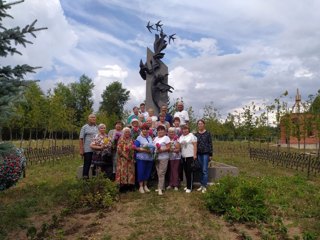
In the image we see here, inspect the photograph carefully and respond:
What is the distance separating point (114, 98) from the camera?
186 ft

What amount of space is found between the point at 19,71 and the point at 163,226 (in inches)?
123

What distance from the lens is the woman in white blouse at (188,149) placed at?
767cm

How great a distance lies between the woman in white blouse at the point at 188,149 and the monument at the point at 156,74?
3846 millimetres

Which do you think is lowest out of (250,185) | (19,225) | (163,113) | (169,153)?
(19,225)

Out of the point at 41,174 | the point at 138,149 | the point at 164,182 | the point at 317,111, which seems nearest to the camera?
the point at 138,149

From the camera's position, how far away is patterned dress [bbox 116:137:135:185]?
7391 millimetres

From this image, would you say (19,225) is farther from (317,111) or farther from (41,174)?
(317,111)

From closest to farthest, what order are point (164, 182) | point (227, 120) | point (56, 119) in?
point (164, 182) → point (56, 119) → point (227, 120)

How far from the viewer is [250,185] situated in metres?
6.20

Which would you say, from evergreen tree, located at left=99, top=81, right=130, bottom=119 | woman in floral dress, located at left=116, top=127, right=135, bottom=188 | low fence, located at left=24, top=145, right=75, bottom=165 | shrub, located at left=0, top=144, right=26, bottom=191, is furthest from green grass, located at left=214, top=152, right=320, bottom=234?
evergreen tree, located at left=99, top=81, right=130, bottom=119

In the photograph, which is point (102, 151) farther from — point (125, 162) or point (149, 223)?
point (149, 223)

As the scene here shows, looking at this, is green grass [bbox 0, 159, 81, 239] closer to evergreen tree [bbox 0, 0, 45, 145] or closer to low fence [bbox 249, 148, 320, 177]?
evergreen tree [bbox 0, 0, 45, 145]

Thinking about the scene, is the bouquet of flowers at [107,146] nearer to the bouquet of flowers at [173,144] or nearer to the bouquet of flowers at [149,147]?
the bouquet of flowers at [149,147]

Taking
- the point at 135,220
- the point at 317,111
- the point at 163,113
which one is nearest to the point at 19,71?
the point at 135,220
